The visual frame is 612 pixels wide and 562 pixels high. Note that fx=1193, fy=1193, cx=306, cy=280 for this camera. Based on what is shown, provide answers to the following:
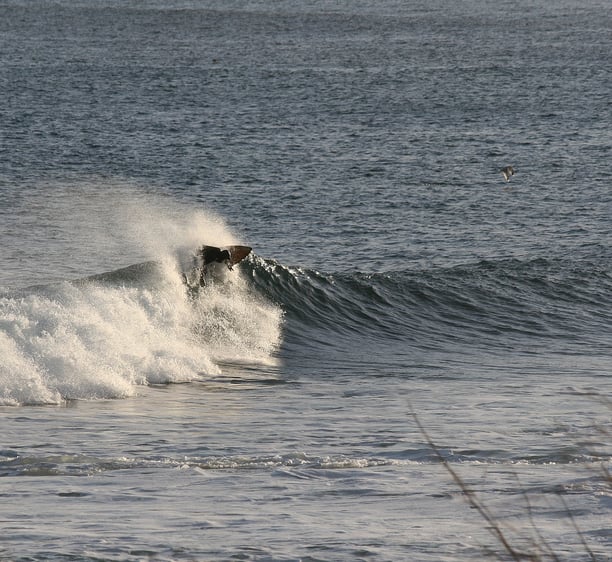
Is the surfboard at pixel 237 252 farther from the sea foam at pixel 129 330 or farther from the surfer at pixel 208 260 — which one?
the sea foam at pixel 129 330

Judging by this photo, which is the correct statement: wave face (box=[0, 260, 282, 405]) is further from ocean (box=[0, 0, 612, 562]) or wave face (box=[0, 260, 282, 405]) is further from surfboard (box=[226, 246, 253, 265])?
surfboard (box=[226, 246, 253, 265])

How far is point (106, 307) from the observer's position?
794 inches

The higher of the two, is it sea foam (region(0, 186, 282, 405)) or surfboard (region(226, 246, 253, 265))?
surfboard (region(226, 246, 253, 265))

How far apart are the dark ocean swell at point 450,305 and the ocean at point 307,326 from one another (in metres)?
0.07

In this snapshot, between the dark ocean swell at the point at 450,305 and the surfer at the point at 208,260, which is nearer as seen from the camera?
the surfer at the point at 208,260

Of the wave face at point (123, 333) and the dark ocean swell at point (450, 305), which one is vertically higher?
the dark ocean swell at point (450, 305)

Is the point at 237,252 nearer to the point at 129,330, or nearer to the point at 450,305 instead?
the point at 129,330

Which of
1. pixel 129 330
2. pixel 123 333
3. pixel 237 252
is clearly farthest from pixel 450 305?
pixel 123 333

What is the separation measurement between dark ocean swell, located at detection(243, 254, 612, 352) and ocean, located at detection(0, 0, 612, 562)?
0.07 metres

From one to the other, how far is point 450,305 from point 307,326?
329 centimetres

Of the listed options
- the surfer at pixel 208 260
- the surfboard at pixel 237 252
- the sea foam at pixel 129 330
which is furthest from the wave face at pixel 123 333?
the surfboard at pixel 237 252

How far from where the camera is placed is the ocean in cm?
1037

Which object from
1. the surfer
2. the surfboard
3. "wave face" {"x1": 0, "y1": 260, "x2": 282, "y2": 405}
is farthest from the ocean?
the surfboard

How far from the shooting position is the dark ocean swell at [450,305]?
22.5m
